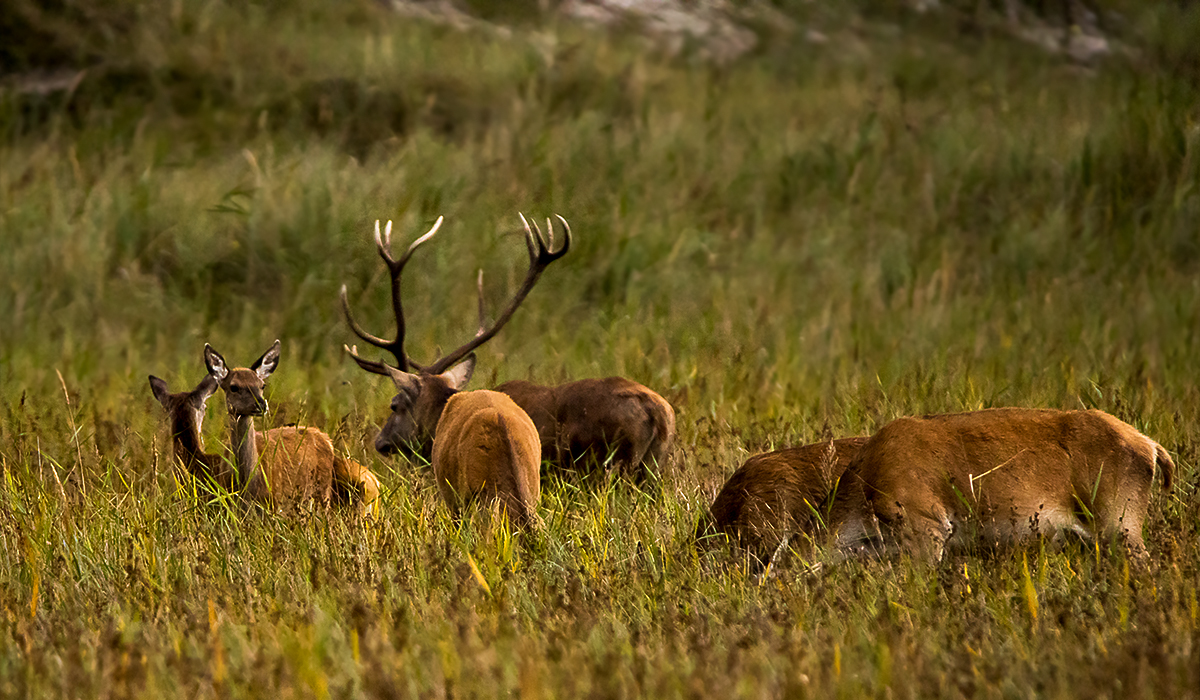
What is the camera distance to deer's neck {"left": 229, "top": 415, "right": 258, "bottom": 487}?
6133 millimetres

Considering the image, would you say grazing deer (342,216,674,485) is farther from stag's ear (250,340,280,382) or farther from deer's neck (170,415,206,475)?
deer's neck (170,415,206,475)

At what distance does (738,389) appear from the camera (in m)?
8.48

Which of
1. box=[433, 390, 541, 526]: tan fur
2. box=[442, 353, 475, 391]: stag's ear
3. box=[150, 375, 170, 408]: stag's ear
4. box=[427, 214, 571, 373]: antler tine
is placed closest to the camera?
box=[433, 390, 541, 526]: tan fur

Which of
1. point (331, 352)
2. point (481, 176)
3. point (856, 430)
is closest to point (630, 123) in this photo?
point (481, 176)

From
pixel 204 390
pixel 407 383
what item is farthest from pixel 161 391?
pixel 407 383

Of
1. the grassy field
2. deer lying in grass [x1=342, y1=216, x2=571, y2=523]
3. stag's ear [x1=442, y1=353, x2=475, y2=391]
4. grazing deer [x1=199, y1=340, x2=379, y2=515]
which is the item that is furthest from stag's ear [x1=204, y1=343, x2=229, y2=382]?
stag's ear [x1=442, y1=353, x2=475, y2=391]

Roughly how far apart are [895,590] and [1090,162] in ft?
34.6

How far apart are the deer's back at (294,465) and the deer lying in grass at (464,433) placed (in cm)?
49

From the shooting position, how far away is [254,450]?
6.25 meters

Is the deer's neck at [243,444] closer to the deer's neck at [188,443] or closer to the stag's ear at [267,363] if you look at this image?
the deer's neck at [188,443]

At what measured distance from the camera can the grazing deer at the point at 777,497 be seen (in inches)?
184

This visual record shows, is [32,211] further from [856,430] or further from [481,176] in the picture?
[856,430]

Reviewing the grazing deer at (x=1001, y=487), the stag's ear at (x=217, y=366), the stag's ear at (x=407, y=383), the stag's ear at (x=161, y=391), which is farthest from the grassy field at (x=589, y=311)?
the stag's ear at (x=217, y=366)

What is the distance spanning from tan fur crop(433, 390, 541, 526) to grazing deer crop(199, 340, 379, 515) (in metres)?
0.34
